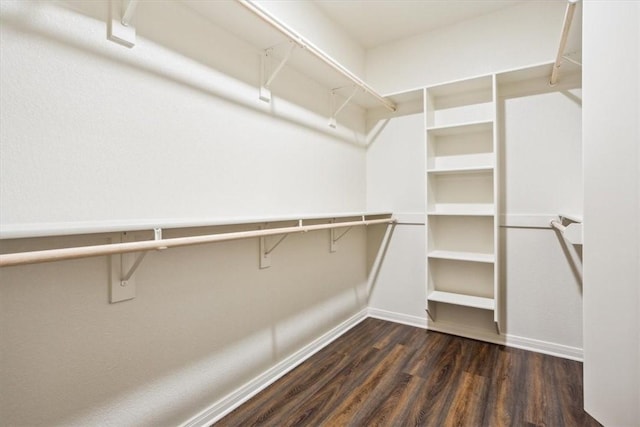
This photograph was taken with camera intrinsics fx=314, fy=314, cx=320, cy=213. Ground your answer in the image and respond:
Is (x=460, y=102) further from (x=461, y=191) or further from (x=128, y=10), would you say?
(x=128, y=10)

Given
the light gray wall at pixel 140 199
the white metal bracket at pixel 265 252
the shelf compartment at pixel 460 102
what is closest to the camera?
the light gray wall at pixel 140 199

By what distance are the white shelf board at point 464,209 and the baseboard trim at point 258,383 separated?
4.06ft

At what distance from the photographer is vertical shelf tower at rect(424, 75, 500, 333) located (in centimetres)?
243

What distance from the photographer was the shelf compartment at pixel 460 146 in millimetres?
2453

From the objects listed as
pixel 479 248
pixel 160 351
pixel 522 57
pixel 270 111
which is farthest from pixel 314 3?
pixel 160 351

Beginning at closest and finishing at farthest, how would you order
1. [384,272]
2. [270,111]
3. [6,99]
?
1. [6,99]
2. [270,111]
3. [384,272]

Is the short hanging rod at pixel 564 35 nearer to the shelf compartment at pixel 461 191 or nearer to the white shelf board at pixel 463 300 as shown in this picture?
the shelf compartment at pixel 461 191

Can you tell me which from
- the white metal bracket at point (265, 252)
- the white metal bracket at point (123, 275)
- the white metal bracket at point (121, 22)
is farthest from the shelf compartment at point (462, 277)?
the white metal bracket at point (121, 22)

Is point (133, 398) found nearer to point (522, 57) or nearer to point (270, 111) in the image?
point (270, 111)

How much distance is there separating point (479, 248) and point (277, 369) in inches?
70.4

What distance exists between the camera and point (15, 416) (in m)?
0.96

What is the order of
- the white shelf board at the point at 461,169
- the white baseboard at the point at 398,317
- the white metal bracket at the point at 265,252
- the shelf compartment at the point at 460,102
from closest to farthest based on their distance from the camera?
the white metal bracket at the point at 265,252, the white shelf board at the point at 461,169, the shelf compartment at the point at 460,102, the white baseboard at the point at 398,317

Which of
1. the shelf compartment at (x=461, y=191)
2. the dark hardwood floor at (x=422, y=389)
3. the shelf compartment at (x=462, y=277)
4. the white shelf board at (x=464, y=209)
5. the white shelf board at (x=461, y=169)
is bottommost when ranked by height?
the dark hardwood floor at (x=422, y=389)

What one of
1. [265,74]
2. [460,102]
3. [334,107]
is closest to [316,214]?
[265,74]
